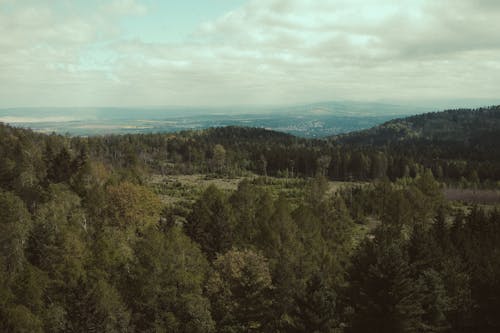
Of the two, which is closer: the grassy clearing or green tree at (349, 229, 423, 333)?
green tree at (349, 229, 423, 333)

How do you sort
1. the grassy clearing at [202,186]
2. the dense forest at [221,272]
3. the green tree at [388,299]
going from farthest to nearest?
the grassy clearing at [202,186]
the dense forest at [221,272]
the green tree at [388,299]

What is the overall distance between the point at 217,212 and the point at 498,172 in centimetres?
15928

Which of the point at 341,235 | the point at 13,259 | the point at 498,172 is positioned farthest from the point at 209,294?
the point at 498,172

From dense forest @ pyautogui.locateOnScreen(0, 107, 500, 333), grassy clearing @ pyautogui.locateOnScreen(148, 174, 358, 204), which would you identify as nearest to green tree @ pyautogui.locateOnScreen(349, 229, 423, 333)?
dense forest @ pyautogui.locateOnScreen(0, 107, 500, 333)

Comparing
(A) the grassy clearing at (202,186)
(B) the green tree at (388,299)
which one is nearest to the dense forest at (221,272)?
(B) the green tree at (388,299)

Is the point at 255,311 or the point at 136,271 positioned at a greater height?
the point at 136,271

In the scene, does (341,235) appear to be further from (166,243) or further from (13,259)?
(13,259)

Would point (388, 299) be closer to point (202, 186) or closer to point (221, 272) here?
point (221, 272)

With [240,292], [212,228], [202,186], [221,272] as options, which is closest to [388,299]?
[240,292]

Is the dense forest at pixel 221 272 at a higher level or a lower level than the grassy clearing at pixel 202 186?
higher

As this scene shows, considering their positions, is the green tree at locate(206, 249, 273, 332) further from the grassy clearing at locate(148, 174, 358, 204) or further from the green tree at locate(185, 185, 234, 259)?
the grassy clearing at locate(148, 174, 358, 204)

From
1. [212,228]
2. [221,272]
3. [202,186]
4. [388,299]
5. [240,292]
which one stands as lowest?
[202,186]

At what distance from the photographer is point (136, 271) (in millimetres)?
41469

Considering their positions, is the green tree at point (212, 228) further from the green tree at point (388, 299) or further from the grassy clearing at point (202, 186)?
the grassy clearing at point (202, 186)
